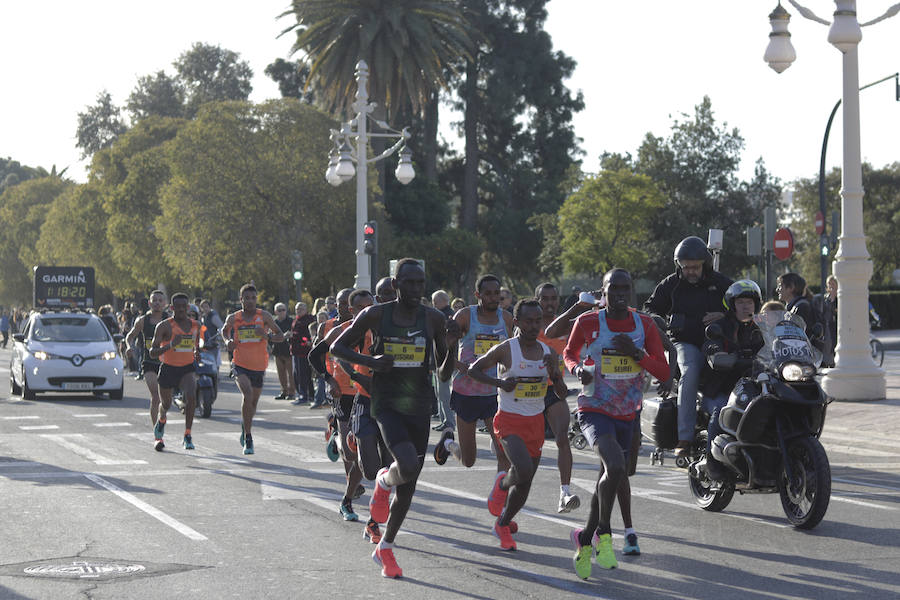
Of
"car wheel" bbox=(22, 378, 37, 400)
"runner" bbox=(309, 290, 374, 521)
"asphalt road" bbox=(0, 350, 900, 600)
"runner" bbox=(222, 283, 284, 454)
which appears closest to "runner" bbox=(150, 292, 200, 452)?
"asphalt road" bbox=(0, 350, 900, 600)

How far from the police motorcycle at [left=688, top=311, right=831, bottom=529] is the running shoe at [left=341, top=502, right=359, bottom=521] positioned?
2631 mm

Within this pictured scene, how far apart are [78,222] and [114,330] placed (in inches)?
1296

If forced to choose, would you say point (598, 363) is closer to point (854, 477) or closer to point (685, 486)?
point (685, 486)

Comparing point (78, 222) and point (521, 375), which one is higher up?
point (78, 222)

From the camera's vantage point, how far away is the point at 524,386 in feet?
25.4

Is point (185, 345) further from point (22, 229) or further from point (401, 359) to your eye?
point (22, 229)

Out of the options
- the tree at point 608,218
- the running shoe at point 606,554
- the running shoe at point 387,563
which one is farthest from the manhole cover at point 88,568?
the tree at point 608,218

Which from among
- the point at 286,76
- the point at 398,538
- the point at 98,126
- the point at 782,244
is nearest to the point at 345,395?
the point at 398,538

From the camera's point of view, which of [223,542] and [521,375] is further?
[223,542]

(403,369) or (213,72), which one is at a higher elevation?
(213,72)

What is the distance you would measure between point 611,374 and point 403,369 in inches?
48.8

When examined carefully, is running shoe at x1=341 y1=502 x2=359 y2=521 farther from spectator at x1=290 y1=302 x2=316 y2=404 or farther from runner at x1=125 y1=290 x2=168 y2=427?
spectator at x1=290 y1=302 x2=316 y2=404

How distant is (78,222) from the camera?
208 feet

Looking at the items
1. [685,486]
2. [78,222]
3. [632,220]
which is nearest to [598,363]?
[685,486]
